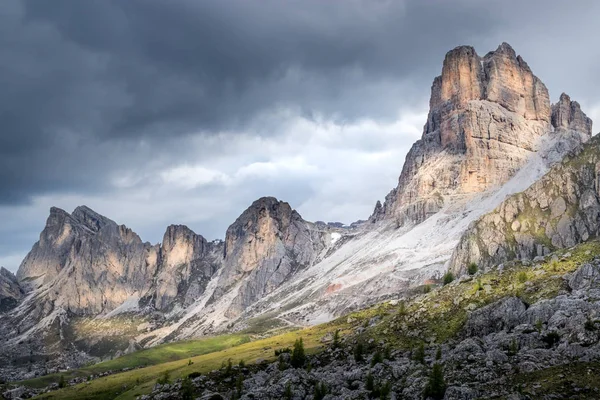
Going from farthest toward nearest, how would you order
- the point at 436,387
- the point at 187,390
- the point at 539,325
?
the point at 187,390 → the point at 539,325 → the point at 436,387

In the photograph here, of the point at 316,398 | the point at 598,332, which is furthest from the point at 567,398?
the point at 316,398

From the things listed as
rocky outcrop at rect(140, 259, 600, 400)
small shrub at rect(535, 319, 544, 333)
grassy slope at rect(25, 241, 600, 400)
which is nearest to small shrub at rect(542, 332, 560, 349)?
rocky outcrop at rect(140, 259, 600, 400)

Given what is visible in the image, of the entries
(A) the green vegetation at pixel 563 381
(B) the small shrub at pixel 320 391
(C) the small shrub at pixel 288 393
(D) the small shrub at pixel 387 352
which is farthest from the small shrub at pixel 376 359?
(A) the green vegetation at pixel 563 381

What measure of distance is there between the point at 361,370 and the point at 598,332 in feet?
118

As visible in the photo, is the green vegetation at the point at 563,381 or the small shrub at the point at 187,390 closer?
the green vegetation at the point at 563,381

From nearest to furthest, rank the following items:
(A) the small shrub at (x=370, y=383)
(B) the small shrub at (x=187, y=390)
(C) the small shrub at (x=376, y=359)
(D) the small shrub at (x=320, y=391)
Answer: (A) the small shrub at (x=370, y=383)
(D) the small shrub at (x=320, y=391)
(C) the small shrub at (x=376, y=359)
(B) the small shrub at (x=187, y=390)

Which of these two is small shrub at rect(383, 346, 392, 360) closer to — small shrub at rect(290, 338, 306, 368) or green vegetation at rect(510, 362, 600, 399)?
small shrub at rect(290, 338, 306, 368)

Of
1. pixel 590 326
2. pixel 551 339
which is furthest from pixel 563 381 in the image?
pixel 551 339

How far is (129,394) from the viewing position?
120625 mm

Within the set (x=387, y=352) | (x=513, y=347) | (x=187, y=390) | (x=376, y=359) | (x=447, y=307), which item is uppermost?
(x=447, y=307)

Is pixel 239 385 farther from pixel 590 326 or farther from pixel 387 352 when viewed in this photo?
pixel 590 326

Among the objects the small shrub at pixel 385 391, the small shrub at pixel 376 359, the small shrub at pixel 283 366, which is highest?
the small shrub at pixel 376 359

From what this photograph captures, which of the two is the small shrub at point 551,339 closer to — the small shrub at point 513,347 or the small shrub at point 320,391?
the small shrub at point 513,347

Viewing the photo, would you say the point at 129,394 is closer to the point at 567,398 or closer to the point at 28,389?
the point at 28,389
